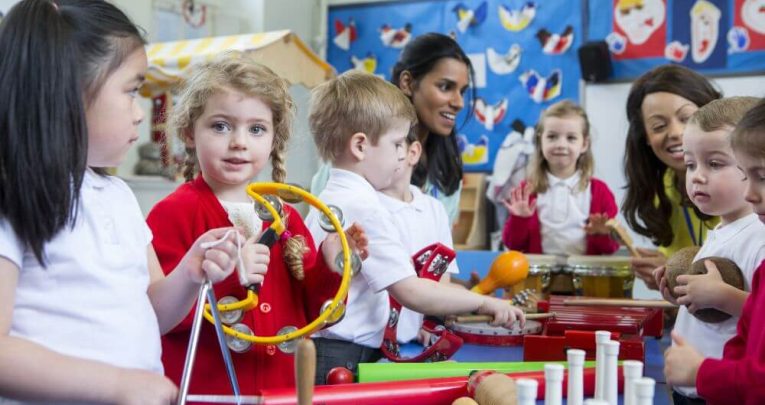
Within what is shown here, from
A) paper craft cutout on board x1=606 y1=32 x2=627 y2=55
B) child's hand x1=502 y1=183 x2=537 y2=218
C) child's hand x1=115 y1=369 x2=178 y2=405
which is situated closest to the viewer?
child's hand x1=115 y1=369 x2=178 y2=405

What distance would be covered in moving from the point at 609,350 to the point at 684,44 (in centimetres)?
418

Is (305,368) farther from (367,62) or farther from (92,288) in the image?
(367,62)

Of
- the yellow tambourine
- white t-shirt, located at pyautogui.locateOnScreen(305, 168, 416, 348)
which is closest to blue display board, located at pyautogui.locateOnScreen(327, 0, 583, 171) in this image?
white t-shirt, located at pyautogui.locateOnScreen(305, 168, 416, 348)

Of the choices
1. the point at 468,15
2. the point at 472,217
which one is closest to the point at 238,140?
the point at 472,217

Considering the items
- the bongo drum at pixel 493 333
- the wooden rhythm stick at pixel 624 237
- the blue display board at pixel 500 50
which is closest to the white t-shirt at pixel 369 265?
the bongo drum at pixel 493 333

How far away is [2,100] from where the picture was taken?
34.6 inches

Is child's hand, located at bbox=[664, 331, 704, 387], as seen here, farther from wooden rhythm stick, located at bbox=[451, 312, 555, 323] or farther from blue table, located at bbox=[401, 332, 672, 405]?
wooden rhythm stick, located at bbox=[451, 312, 555, 323]

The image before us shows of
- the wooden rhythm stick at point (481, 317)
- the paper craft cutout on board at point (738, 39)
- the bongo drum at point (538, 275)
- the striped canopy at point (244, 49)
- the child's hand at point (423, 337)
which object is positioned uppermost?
the paper craft cutout on board at point (738, 39)

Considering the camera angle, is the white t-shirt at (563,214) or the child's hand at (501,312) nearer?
the child's hand at (501,312)

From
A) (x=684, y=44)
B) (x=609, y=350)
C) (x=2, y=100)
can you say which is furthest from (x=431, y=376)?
(x=684, y=44)

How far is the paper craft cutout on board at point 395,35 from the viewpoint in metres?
5.45

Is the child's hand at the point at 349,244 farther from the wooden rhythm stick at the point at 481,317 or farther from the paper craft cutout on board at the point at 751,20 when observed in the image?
the paper craft cutout on board at the point at 751,20

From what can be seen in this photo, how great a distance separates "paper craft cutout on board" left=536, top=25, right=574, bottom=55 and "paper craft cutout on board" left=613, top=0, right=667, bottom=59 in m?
0.29

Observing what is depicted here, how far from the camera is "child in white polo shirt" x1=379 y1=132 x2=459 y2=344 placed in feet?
5.66
